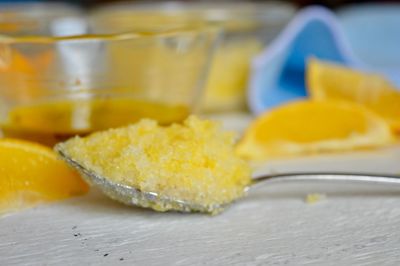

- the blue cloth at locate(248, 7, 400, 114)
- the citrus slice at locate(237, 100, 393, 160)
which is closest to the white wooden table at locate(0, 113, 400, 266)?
the citrus slice at locate(237, 100, 393, 160)

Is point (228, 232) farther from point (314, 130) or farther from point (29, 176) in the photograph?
point (314, 130)

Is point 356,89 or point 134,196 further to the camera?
point 356,89

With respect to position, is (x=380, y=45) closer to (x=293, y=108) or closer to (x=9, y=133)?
(x=293, y=108)

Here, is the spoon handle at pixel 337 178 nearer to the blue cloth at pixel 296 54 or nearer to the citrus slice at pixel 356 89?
the citrus slice at pixel 356 89

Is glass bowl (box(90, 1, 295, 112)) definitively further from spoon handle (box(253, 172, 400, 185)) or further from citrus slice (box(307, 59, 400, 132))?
spoon handle (box(253, 172, 400, 185))

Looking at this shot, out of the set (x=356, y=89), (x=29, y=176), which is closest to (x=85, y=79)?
(x=29, y=176)

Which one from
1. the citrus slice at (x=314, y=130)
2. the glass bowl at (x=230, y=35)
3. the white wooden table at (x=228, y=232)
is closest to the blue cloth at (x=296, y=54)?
the glass bowl at (x=230, y=35)
